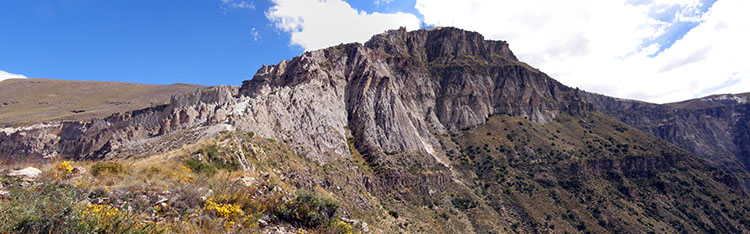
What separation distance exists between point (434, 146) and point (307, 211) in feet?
205

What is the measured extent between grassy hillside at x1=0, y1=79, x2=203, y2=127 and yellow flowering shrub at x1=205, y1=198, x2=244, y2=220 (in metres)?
124

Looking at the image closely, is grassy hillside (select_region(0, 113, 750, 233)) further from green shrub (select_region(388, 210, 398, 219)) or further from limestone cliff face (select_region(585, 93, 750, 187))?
limestone cliff face (select_region(585, 93, 750, 187))

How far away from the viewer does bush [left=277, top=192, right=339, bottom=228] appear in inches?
364

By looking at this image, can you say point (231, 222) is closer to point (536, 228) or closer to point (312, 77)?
point (536, 228)

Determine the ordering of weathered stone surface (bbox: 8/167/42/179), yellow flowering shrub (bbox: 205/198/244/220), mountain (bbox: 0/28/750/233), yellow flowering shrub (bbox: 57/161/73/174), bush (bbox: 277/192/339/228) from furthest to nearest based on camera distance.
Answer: mountain (bbox: 0/28/750/233) → bush (bbox: 277/192/339/228) → yellow flowering shrub (bbox: 57/161/73/174) → weathered stone surface (bbox: 8/167/42/179) → yellow flowering shrub (bbox: 205/198/244/220)

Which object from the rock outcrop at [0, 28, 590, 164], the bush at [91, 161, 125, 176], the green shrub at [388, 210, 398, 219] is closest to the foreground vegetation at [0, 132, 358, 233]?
the bush at [91, 161, 125, 176]

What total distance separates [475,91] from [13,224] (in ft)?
312

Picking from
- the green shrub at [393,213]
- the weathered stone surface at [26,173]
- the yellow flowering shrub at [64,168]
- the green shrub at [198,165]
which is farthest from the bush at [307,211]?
the green shrub at [393,213]

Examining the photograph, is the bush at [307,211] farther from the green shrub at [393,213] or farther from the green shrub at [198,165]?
the green shrub at [393,213]

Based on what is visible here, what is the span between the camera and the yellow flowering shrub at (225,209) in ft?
24.9

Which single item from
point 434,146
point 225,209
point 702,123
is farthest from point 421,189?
point 702,123

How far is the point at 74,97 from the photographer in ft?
465

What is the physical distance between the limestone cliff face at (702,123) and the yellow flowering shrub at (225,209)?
181513mm

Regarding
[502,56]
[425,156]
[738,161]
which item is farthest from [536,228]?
[738,161]
